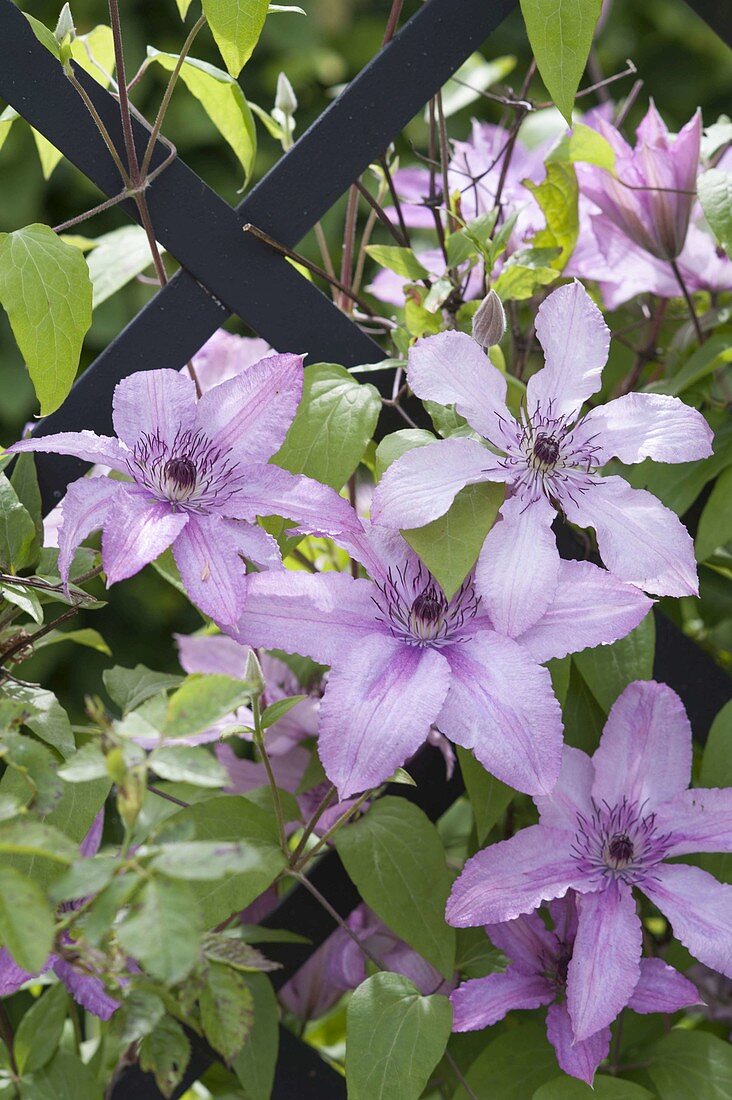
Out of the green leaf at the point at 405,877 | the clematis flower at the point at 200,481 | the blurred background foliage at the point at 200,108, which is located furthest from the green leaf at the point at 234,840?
the blurred background foliage at the point at 200,108

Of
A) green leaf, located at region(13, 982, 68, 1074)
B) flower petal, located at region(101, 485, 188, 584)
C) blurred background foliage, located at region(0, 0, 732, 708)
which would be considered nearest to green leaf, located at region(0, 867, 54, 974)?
flower petal, located at region(101, 485, 188, 584)

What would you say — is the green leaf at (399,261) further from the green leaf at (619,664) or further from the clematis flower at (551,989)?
the clematis flower at (551,989)

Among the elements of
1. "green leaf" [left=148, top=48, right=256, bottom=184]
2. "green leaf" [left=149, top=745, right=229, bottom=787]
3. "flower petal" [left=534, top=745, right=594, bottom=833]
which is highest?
"green leaf" [left=148, top=48, right=256, bottom=184]

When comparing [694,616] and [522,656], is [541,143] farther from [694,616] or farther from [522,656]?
[522,656]

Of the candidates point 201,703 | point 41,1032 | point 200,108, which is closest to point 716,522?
point 201,703

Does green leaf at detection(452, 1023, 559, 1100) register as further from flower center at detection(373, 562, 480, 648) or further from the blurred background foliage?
the blurred background foliage
